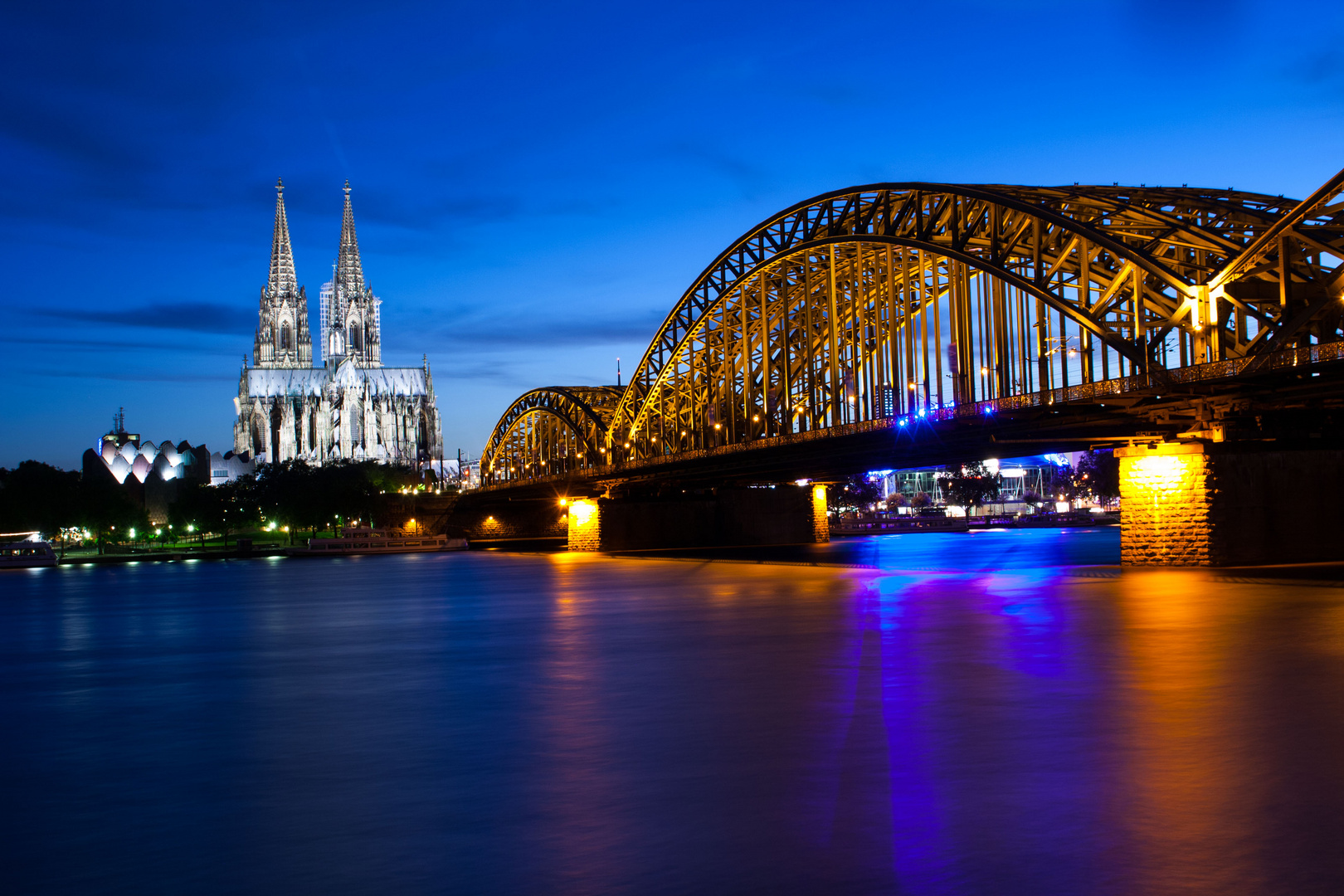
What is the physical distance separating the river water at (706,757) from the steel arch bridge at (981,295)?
55.2 feet

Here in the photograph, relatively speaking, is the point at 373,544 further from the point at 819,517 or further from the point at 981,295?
the point at 981,295

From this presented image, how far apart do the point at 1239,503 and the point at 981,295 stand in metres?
21.1

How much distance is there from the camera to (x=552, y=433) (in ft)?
476

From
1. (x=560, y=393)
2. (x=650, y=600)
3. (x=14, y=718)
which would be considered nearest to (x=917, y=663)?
(x=14, y=718)

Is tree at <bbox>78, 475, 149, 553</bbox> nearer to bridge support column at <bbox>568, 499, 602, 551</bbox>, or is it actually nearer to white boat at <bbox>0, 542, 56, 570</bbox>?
white boat at <bbox>0, 542, 56, 570</bbox>

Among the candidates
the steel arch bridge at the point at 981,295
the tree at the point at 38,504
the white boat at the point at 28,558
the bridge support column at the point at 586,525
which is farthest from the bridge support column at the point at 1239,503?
the tree at the point at 38,504

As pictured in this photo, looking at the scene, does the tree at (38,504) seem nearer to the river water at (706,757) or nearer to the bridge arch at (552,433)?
the bridge arch at (552,433)

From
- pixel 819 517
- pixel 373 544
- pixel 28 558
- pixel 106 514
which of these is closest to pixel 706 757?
pixel 819 517

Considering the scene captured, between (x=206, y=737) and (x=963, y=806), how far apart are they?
32.5 ft

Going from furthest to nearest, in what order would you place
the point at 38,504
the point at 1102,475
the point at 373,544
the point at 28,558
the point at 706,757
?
1. the point at 1102,475
2. the point at 38,504
3. the point at 373,544
4. the point at 28,558
5. the point at 706,757

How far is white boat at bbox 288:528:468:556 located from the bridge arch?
1667 cm

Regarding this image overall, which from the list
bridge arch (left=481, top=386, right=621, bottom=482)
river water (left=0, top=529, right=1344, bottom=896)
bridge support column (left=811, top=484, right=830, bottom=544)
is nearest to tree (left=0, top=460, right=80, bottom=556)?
bridge arch (left=481, top=386, right=621, bottom=482)

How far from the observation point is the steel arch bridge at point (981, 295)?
152ft

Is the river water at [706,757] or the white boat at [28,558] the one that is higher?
the white boat at [28,558]
